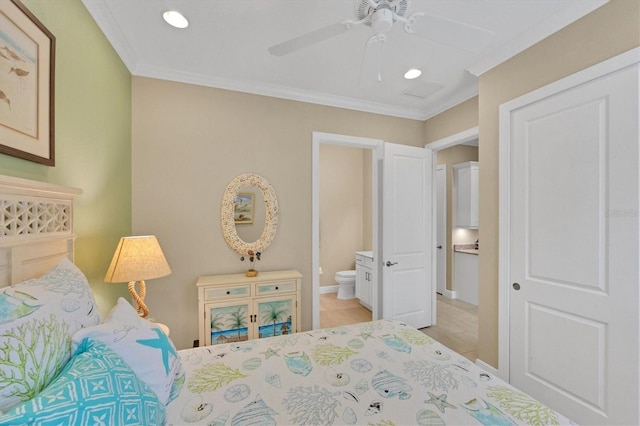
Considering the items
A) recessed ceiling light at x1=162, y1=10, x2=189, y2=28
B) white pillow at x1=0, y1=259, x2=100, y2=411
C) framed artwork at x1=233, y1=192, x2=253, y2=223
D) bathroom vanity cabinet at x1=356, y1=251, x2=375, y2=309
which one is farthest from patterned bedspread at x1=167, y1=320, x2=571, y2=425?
bathroom vanity cabinet at x1=356, y1=251, x2=375, y2=309

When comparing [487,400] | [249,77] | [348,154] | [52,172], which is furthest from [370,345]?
[348,154]

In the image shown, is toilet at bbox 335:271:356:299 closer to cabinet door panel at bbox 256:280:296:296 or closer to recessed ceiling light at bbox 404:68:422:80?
cabinet door panel at bbox 256:280:296:296

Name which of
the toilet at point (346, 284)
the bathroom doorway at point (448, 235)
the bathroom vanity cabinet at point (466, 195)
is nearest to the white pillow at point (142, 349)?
the toilet at point (346, 284)

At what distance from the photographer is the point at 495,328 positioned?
219cm

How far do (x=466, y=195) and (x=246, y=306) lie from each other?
12.4 ft

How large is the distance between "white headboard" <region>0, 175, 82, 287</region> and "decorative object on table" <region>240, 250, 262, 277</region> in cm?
138

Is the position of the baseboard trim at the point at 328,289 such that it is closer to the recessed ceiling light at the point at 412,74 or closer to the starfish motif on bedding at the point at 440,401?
the recessed ceiling light at the point at 412,74

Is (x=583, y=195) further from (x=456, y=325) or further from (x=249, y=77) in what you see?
(x=249, y=77)

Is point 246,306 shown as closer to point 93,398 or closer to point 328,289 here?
point 93,398

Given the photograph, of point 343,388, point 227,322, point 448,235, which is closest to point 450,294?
point 448,235

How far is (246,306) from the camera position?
2.42m

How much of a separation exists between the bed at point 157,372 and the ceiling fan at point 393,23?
146cm

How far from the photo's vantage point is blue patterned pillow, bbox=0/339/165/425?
23.2 inches

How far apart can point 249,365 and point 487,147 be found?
2.42m
